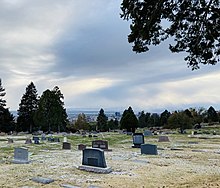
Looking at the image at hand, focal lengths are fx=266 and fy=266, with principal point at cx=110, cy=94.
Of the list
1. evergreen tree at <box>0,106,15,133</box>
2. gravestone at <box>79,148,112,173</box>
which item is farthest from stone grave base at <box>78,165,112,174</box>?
evergreen tree at <box>0,106,15,133</box>

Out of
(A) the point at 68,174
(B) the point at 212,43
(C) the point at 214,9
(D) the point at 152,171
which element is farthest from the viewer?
(D) the point at 152,171

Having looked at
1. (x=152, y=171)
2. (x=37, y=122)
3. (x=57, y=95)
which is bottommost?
(x=152, y=171)

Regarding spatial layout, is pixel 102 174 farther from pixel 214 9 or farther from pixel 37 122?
pixel 37 122

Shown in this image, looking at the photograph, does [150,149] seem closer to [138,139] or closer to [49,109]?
[138,139]

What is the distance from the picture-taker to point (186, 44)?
362 inches

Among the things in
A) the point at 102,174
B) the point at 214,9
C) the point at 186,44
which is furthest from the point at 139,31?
the point at 102,174

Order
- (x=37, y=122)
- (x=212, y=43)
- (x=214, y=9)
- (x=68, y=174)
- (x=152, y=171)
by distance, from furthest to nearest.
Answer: (x=37, y=122) < (x=152, y=171) < (x=68, y=174) < (x=212, y=43) < (x=214, y=9)

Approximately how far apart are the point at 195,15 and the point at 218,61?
1.79 m

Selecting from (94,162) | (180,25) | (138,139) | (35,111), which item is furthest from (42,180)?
(35,111)

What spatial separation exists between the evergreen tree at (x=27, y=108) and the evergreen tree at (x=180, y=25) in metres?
50.5

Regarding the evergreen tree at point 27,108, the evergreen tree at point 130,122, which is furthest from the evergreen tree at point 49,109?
the evergreen tree at point 130,122

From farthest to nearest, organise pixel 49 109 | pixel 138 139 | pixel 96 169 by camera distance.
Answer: pixel 49 109, pixel 138 139, pixel 96 169

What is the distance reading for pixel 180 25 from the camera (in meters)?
8.94

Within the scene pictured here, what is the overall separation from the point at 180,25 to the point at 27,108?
51744 mm
